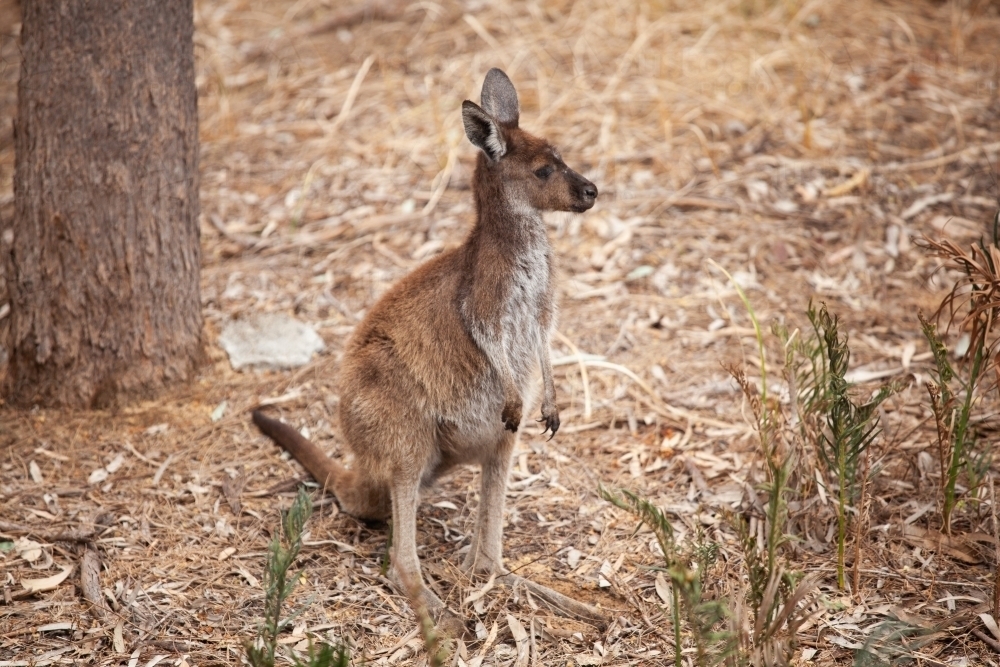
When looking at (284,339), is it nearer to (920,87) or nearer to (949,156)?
(949,156)

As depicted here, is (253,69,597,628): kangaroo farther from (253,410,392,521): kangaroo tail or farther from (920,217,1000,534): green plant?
(920,217,1000,534): green plant

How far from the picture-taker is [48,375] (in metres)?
4.09

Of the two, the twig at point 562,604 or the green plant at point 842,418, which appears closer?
the green plant at point 842,418

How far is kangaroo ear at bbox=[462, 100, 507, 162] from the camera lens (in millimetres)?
3248

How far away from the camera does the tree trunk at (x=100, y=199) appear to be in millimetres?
3873

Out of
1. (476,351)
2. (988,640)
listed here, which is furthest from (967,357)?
(476,351)

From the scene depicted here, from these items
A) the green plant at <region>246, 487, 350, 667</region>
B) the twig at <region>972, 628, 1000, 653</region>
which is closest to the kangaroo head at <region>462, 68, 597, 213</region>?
the green plant at <region>246, 487, 350, 667</region>

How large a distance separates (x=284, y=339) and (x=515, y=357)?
1.61 m

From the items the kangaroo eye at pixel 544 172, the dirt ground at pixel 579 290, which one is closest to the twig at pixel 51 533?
the dirt ground at pixel 579 290

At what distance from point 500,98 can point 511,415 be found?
1.20m

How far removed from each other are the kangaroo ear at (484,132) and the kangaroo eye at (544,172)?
5.7 inches

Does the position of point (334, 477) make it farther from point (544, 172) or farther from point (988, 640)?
point (988, 640)

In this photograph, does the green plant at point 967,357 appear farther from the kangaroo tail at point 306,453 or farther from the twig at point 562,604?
the kangaroo tail at point 306,453

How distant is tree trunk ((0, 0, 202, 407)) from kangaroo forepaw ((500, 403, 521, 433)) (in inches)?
69.4
